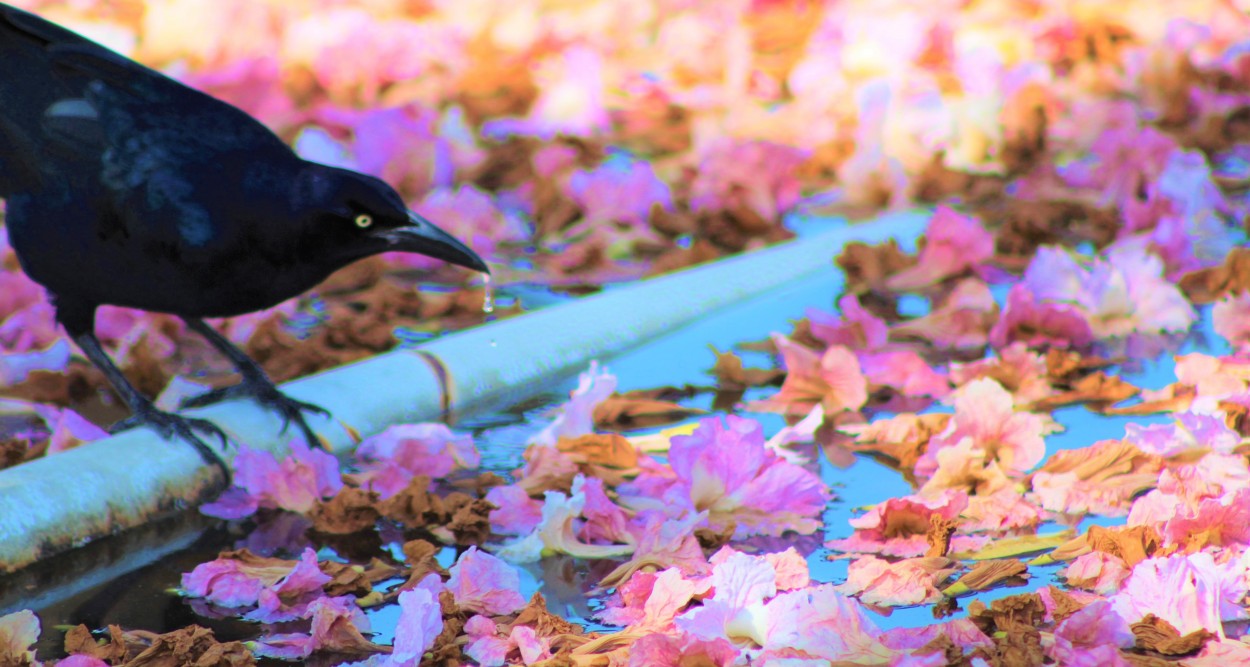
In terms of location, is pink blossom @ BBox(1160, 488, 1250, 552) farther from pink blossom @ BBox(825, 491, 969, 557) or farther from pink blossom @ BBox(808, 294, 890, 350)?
pink blossom @ BBox(808, 294, 890, 350)

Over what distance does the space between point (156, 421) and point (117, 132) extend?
520mm

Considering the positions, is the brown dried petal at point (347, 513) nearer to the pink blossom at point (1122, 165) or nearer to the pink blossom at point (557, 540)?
the pink blossom at point (557, 540)

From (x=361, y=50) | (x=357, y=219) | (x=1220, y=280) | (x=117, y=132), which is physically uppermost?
(x=117, y=132)

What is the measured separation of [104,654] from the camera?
6.51 feet

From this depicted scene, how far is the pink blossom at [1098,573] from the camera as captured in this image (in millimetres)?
2141

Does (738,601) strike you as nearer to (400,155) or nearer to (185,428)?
(185,428)

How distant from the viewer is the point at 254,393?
2988 millimetres

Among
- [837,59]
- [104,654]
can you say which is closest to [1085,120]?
[837,59]

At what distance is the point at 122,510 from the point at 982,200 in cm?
310

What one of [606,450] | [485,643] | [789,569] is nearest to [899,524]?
[789,569]

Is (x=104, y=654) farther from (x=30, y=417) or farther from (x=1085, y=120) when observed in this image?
(x=1085, y=120)

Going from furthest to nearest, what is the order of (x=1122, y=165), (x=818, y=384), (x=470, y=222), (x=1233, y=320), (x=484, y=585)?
(x=1122, y=165), (x=470, y=222), (x=1233, y=320), (x=818, y=384), (x=484, y=585)

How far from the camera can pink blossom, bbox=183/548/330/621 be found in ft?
7.17

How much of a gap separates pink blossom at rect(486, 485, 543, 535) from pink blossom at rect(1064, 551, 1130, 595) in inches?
32.5
